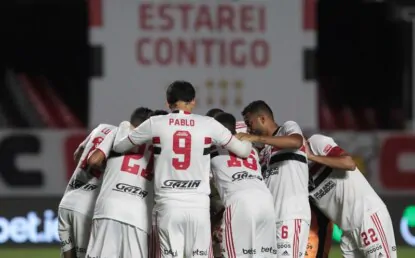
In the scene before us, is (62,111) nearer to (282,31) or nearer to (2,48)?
(2,48)

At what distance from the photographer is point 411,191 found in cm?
1589

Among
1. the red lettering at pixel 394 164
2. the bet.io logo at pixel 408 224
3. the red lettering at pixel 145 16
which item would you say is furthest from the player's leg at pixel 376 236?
the red lettering at pixel 145 16

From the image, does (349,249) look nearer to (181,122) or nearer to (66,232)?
(181,122)

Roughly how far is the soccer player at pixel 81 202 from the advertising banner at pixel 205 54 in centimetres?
581

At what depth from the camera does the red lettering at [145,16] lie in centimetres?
1545


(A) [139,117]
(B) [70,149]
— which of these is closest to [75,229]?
(A) [139,117]

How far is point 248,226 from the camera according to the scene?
900 centimetres

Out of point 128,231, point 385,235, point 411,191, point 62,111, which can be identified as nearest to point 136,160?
point 128,231

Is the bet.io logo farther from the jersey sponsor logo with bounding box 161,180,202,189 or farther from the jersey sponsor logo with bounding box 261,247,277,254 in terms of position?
the jersey sponsor logo with bounding box 161,180,202,189

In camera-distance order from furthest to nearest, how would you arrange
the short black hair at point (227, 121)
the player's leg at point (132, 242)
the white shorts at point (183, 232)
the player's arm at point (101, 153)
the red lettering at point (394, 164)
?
the red lettering at point (394, 164) → the short black hair at point (227, 121) → the player's arm at point (101, 153) → the player's leg at point (132, 242) → the white shorts at point (183, 232)

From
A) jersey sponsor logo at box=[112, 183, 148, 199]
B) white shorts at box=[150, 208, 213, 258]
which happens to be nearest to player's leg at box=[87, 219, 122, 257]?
jersey sponsor logo at box=[112, 183, 148, 199]

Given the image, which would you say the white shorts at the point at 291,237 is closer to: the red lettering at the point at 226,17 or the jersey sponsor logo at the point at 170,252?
the jersey sponsor logo at the point at 170,252

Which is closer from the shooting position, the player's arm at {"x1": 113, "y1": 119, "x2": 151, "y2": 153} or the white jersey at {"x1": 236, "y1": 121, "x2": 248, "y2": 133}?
the player's arm at {"x1": 113, "y1": 119, "x2": 151, "y2": 153}

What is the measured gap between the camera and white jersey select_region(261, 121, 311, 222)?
366 inches
